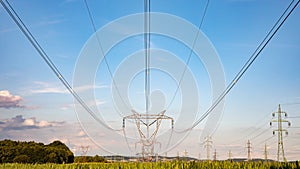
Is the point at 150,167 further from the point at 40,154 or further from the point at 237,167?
the point at 40,154

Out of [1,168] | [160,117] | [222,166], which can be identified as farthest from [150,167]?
[160,117]

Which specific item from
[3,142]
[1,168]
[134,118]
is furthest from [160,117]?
[3,142]

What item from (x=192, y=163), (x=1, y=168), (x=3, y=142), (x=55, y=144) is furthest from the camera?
(x=55, y=144)

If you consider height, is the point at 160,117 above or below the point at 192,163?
above

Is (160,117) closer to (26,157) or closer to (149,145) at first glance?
(149,145)

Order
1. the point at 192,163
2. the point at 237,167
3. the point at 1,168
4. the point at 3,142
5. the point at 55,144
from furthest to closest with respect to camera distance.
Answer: the point at 55,144, the point at 3,142, the point at 1,168, the point at 192,163, the point at 237,167

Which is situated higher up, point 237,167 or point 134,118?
point 134,118

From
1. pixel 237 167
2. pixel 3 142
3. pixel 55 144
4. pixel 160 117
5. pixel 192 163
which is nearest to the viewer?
pixel 237 167

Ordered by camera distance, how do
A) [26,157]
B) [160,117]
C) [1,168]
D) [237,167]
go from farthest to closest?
[26,157] → [160,117] → [1,168] → [237,167]

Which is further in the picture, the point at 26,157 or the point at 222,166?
the point at 26,157
